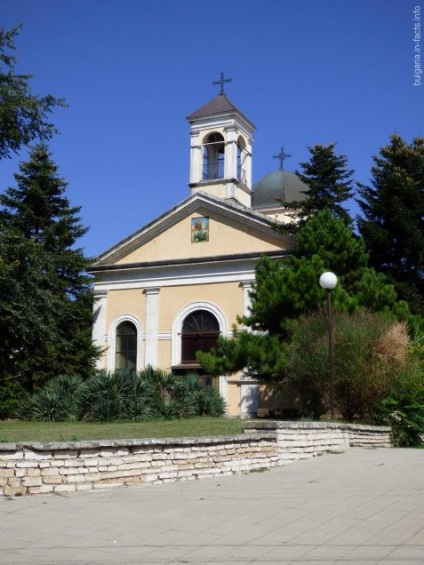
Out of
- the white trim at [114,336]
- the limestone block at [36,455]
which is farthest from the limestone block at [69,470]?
the white trim at [114,336]

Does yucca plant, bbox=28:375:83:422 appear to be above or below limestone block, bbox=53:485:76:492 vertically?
above

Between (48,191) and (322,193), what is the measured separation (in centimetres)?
1306

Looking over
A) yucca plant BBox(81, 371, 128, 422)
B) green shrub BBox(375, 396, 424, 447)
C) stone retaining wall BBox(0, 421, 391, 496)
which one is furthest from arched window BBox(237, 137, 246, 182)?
stone retaining wall BBox(0, 421, 391, 496)

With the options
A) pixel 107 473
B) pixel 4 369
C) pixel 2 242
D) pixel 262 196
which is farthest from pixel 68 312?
pixel 107 473

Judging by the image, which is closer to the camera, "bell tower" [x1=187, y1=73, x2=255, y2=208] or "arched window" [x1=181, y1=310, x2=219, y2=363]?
"arched window" [x1=181, y1=310, x2=219, y2=363]

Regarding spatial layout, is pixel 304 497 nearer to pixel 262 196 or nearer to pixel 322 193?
pixel 322 193

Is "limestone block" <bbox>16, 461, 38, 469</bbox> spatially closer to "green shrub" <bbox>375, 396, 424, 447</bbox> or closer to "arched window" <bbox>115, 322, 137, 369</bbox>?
"green shrub" <bbox>375, 396, 424, 447</bbox>

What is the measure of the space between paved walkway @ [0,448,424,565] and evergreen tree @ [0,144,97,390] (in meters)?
15.2

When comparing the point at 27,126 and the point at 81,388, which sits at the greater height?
the point at 27,126

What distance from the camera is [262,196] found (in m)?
45.7

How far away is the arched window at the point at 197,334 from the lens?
3138 centimetres

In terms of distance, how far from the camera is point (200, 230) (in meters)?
32.4

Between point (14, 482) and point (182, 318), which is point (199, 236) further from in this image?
point (14, 482)

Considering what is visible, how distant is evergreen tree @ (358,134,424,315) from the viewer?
1200 inches
